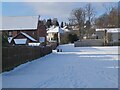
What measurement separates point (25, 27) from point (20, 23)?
3111 millimetres

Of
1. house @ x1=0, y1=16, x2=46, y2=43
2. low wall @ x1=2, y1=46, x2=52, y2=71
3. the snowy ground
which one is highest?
house @ x1=0, y1=16, x2=46, y2=43

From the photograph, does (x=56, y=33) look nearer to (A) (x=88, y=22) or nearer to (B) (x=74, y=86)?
(A) (x=88, y=22)

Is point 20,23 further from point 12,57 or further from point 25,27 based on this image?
point 12,57

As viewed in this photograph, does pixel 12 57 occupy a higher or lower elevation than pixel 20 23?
lower

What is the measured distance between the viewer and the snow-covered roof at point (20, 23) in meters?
76.6

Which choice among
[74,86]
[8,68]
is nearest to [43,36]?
[8,68]

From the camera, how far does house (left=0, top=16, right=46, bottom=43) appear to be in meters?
75.3

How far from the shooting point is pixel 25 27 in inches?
3009

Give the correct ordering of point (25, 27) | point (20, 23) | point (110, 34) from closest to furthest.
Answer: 1. point (25, 27)
2. point (20, 23)
3. point (110, 34)

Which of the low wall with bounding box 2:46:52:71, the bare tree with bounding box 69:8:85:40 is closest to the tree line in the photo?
the bare tree with bounding box 69:8:85:40

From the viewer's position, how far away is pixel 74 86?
12000 mm

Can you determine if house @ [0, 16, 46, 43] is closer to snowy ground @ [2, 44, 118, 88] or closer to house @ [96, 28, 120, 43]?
house @ [96, 28, 120, 43]

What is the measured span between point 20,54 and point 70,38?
206 ft

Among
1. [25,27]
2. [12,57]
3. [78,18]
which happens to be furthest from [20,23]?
[12,57]
